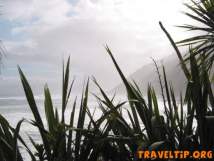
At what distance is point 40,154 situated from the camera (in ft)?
6.40

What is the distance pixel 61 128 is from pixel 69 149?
0.65ft

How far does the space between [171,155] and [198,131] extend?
195 mm

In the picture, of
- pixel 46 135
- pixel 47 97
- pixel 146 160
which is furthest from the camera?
pixel 47 97

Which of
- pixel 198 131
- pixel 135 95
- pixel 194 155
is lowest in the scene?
pixel 194 155

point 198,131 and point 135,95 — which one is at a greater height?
point 135,95

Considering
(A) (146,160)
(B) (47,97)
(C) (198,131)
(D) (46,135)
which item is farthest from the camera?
(B) (47,97)

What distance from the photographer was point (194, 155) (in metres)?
1.87

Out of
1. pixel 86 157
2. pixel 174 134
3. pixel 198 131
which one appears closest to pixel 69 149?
pixel 86 157

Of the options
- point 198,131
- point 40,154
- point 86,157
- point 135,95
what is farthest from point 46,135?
point 198,131

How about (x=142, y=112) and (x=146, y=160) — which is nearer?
(x=146, y=160)

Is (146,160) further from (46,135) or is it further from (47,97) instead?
(47,97)

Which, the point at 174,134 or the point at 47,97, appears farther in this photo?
the point at 47,97

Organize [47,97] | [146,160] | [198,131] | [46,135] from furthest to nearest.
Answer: [47,97] → [46,135] → [198,131] → [146,160]

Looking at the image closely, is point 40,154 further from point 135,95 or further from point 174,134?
point 174,134
